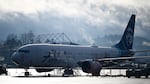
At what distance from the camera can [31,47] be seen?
72.6 m

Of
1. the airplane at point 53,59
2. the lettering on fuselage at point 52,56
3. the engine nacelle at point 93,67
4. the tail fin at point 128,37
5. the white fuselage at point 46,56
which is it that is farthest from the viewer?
the tail fin at point 128,37

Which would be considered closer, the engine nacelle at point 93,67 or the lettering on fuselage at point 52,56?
the engine nacelle at point 93,67

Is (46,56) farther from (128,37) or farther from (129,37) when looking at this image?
(129,37)

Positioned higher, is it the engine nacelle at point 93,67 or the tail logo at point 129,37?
the tail logo at point 129,37

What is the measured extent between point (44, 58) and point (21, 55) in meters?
3.96

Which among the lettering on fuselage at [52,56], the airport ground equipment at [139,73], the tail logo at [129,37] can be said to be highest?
the tail logo at [129,37]

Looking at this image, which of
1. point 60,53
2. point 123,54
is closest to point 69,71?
point 60,53

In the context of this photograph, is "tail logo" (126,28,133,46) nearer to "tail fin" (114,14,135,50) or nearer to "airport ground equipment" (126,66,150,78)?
"tail fin" (114,14,135,50)

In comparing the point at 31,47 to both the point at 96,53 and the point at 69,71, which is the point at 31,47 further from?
the point at 96,53

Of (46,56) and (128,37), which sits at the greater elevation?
(128,37)

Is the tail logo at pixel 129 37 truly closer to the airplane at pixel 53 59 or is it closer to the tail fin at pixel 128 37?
the tail fin at pixel 128 37

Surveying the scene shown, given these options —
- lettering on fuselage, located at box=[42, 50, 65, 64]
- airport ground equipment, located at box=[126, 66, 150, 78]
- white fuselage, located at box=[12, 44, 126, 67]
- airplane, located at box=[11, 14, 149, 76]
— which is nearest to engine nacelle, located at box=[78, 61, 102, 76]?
airplane, located at box=[11, 14, 149, 76]

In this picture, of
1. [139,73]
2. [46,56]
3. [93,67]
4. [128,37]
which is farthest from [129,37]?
[139,73]

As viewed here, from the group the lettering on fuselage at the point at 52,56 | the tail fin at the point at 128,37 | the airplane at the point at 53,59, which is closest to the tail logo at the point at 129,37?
the tail fin at the point at 128,37
